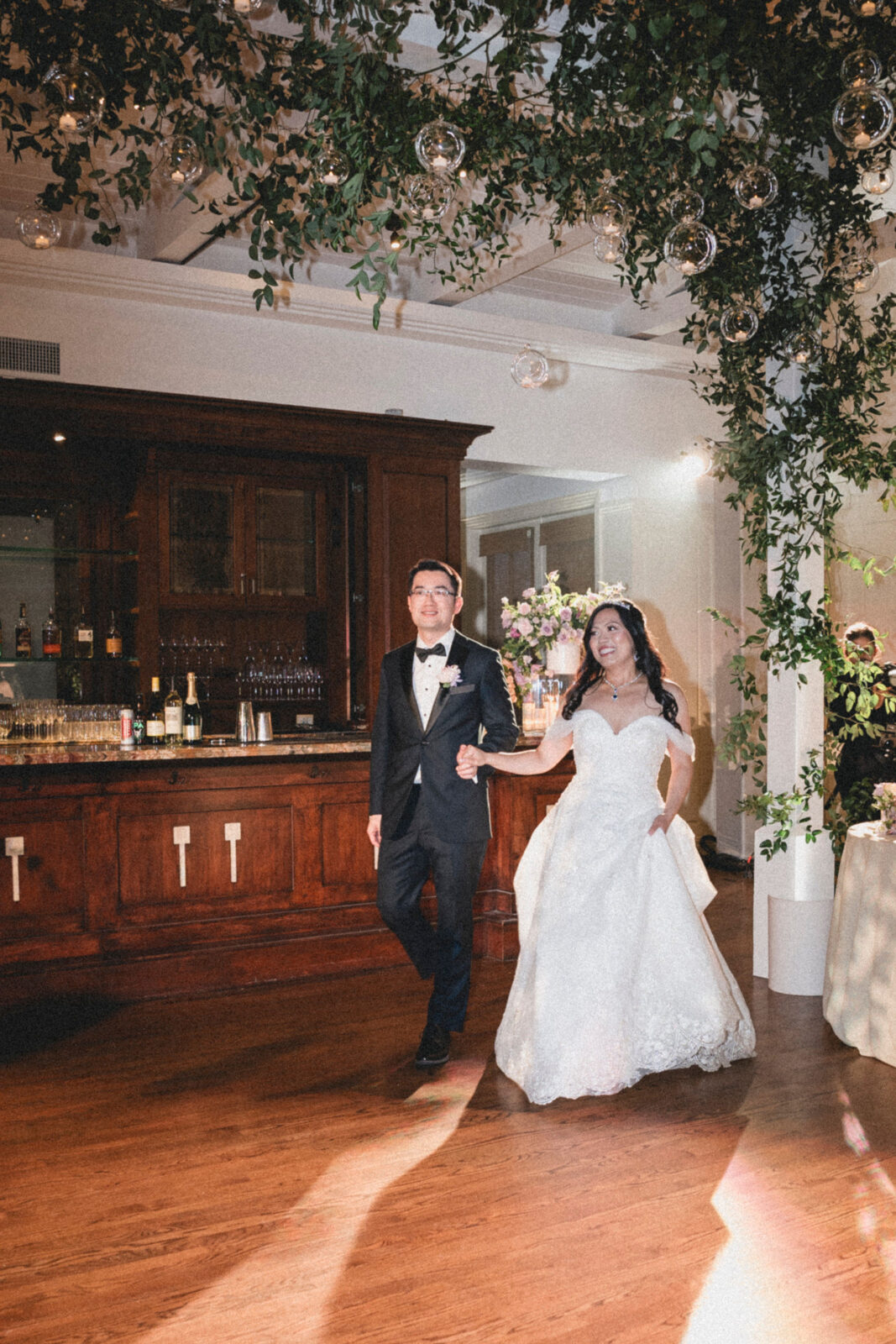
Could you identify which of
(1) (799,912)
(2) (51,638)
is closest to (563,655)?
(1) (799,912)

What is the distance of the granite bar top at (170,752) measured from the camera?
4910mm

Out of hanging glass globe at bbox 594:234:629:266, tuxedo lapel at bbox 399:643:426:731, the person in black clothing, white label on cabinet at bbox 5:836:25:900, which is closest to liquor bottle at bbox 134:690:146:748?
white label on cabinet at bbox 5:836:25:900

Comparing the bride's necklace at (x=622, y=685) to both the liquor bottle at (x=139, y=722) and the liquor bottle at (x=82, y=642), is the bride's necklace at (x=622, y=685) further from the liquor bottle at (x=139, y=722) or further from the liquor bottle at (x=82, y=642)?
the liquor bottle at (x=82, y=642)

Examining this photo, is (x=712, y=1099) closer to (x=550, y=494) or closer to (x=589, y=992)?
(x=589, y=992)

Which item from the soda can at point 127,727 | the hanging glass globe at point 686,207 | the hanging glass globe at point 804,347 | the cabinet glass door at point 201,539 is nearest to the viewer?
the hanging glass globe at point 686,207

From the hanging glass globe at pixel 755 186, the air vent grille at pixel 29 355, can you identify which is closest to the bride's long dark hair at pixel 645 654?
the hanging glass globe at pixel 755 186

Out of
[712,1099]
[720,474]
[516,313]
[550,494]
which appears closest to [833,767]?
[720,474]

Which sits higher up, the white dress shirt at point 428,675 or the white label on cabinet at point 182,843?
the white dress shirt at point 428,675

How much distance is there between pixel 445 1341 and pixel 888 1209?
132 centimetres

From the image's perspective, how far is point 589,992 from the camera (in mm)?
3672

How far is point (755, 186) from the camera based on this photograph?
→ 11.9 feet

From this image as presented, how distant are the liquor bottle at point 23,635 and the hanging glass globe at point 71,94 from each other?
12.8 ft

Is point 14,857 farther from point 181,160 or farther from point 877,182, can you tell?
point 877,182

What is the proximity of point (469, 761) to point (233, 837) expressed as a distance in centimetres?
178
